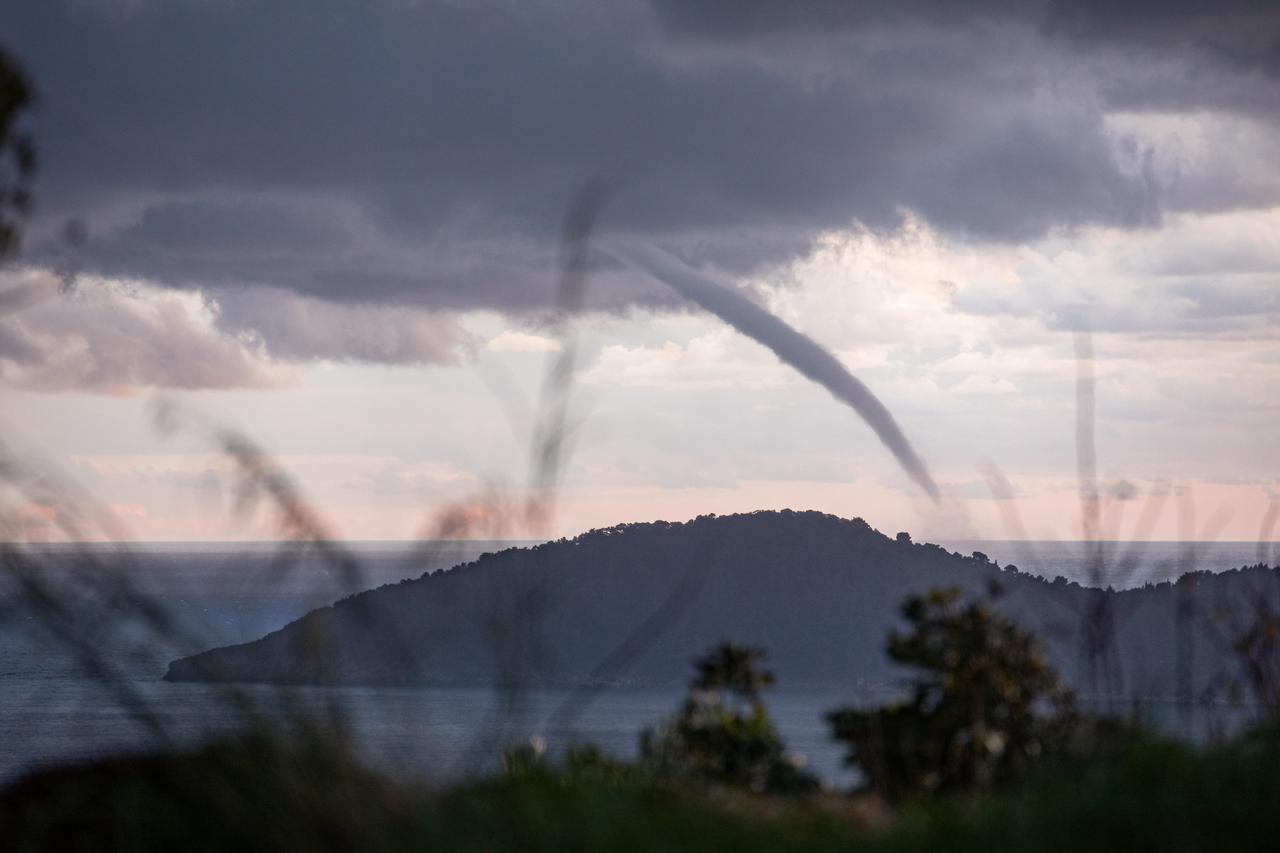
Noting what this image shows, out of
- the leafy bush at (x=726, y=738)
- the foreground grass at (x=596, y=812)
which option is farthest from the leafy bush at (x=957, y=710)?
the foreground grass at (x=596, y=812)

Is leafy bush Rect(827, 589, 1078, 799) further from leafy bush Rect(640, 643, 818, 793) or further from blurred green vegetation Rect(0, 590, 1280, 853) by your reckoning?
leafy bush Rect(640, 643, 818, 793)

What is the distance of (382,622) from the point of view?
5.01m

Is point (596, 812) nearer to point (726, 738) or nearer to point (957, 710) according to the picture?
point (726, 738)

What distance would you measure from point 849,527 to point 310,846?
113167mm

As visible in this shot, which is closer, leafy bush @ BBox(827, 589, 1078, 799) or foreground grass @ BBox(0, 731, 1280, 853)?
foreground grass @ BBox(0, 731, 1280, 853)

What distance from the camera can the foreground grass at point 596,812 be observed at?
13.8ft

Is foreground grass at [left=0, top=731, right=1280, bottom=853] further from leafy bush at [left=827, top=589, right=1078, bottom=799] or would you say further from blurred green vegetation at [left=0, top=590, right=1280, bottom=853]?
leafy bush at [left=827, top=589, right=1078, bottom=799]

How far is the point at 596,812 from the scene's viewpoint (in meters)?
4.42

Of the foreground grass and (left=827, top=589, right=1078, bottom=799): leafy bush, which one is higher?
(left=827, top=589, right=1078, bottom=799): leafy bush

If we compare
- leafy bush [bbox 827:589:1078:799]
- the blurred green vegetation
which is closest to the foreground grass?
the blurred green vegetation

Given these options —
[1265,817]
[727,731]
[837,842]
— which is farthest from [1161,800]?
[727,731]

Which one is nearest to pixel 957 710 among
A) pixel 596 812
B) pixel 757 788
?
pixel 757 788

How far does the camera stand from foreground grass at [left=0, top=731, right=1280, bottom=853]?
4.20m

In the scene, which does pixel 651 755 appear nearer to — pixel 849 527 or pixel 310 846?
pixel 310 846
